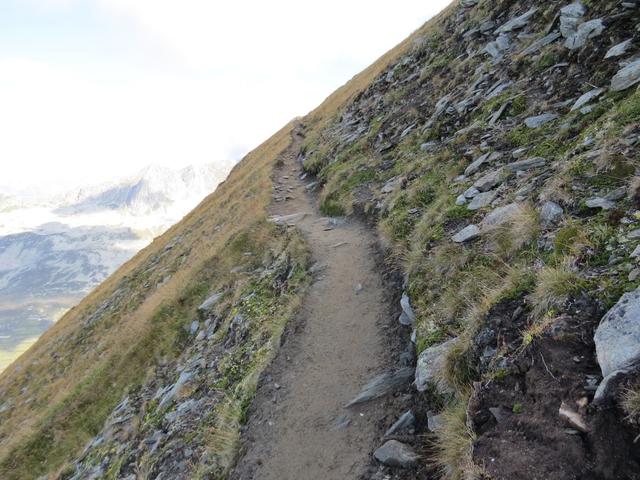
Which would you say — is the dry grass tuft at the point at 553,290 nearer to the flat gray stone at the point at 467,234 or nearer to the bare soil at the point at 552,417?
the bare soil at the point at 552,417

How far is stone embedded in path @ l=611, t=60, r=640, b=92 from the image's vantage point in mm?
11570

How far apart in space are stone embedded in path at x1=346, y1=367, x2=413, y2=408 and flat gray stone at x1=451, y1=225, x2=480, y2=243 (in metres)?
3.57

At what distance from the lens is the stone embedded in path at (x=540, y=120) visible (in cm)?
1371

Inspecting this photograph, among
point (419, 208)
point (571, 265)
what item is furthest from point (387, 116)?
point (571, 265)

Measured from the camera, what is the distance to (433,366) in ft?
28.1

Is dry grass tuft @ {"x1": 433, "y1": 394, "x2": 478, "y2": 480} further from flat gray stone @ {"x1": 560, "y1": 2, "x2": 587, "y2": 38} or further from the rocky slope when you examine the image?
flat gray stone @ {"x1": 560, "y1": 2, "x2": 587, "y2": 38}

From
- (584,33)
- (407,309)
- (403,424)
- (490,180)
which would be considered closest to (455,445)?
(403,424)

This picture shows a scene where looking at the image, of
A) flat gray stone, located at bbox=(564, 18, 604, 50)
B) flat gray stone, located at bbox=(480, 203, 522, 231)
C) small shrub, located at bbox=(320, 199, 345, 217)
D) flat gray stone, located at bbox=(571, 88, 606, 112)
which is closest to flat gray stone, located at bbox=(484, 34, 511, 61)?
flat gray stone, located at bbox=(564, 18, 604, 50)

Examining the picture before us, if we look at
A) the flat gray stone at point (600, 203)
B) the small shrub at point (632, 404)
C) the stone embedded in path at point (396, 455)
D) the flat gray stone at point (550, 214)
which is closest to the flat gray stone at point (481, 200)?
the flat gray stone at point (550, 214)

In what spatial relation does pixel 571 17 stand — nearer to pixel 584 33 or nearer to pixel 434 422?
pixel 584 33

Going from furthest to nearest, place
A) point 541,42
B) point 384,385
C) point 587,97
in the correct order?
point 541,42, point 587,97, point 384,385

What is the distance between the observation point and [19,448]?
62.8ft

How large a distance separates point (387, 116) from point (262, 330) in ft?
62.0

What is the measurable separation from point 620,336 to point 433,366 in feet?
12.3
